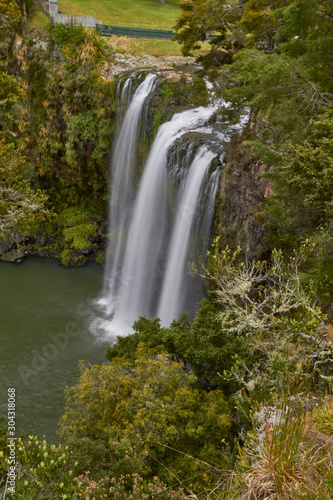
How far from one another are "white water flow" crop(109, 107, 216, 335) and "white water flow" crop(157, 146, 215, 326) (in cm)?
140

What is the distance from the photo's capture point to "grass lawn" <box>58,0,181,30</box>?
30.7 m

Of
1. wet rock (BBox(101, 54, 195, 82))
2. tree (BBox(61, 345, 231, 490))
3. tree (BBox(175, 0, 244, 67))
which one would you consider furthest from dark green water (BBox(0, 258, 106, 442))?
tree (BBox(175, 0, 244, 67))

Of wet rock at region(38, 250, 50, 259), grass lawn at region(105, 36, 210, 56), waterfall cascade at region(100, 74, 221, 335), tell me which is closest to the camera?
waterfall cascade at region(100, 74, 221, 335)

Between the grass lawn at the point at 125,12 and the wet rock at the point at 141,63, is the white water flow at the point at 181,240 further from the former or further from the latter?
the grass lawn at the point at 125,12

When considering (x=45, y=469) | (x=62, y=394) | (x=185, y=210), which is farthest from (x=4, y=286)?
(x=45, y=469)

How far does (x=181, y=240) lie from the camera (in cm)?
1761

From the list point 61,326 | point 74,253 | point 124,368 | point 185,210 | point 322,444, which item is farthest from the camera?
point 74,253

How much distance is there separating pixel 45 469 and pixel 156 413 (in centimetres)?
351

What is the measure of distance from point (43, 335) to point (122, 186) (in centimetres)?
933

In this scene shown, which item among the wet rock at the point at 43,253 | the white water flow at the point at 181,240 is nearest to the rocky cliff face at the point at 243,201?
the white water flow at the point at 181,240

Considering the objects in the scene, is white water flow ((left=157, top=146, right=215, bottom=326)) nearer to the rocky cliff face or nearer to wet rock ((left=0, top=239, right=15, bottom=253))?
the rocky cliff face

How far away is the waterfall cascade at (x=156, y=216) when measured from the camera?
54.5 ft

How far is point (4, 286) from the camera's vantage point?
22438mm

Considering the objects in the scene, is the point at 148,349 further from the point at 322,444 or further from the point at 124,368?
the point at 322,444
